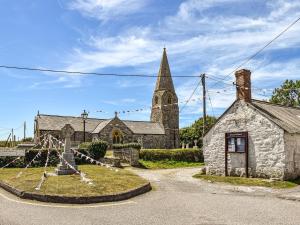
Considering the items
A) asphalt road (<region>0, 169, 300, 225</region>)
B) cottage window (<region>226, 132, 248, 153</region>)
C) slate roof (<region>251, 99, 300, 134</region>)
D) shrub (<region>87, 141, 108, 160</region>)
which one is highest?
slate roof (<region>251, 99, 300, 134</region>)

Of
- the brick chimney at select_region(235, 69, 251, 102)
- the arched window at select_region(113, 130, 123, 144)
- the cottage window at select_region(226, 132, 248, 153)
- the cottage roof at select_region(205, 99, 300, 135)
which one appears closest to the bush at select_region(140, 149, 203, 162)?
the cottage roof at select_region(205, 99, 300, 135)

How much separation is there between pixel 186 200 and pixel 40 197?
567 centimetres

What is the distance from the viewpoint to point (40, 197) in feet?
41.9

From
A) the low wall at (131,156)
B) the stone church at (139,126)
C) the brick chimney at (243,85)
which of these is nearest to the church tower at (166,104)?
the stone church at (139,126)

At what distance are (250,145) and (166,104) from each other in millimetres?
41498

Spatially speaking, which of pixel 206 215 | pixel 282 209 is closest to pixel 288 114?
pixel 282 209

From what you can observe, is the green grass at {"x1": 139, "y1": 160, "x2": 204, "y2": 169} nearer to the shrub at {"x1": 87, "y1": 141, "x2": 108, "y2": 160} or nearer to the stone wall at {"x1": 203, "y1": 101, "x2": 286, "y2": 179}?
the shrub at {"x1": 87, "y1": 141, "x2": 108, "y2": 160}

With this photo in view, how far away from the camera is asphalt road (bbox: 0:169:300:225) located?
382 inches

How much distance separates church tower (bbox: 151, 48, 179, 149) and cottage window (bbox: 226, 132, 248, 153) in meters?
38.2

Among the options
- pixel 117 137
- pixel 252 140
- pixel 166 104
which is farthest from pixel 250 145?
pixel 166 104

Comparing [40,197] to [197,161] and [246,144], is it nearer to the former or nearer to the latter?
[246,144]

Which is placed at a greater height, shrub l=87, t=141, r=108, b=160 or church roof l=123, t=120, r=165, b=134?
church roof l=123, t=120, r=165, b=134

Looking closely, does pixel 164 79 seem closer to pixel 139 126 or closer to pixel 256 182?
pixel 139 126

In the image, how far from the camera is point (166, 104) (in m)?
61.6
